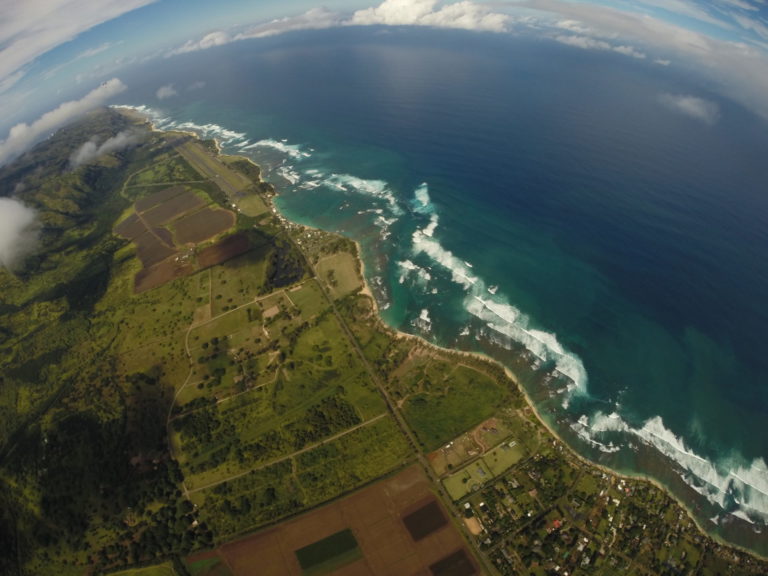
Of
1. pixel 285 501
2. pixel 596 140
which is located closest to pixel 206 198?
pixel 285 501

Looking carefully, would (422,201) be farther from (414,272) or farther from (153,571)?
(153,571)

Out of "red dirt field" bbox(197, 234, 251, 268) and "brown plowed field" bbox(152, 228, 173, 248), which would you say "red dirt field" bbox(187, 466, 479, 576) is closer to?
"red dirt field" bbox(197, 234, 251, 268)

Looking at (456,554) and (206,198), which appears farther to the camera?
(206,198)

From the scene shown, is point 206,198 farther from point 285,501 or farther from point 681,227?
point 681,227

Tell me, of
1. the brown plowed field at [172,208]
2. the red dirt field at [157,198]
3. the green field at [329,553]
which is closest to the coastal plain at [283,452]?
the green field at [329,553]

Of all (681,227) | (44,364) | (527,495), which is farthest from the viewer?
(681,227)

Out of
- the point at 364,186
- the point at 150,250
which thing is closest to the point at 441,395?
the point at 364,186

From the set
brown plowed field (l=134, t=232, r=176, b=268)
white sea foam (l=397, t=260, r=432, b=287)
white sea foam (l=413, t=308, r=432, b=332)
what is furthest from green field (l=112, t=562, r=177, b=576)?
brown plowed field (l=134, t=232, r=176, b=268)
